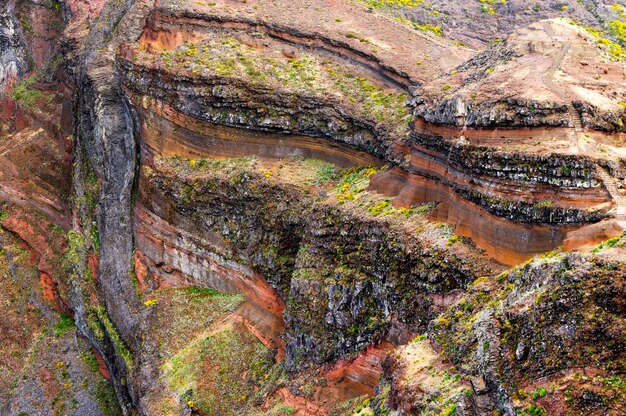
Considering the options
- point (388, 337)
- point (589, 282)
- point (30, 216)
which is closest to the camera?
point (589, 282)

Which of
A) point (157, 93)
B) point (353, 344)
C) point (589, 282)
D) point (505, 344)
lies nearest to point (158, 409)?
point (353, 344)

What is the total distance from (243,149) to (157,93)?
19.9 ft

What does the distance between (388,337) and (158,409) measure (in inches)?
516

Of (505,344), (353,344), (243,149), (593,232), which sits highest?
(593,232)

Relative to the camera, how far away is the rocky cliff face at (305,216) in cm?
2303

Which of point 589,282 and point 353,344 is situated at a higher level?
point 589,282

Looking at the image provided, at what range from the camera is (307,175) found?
40.5m

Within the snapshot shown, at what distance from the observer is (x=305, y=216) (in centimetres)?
3753

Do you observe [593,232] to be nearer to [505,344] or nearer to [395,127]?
[505,344]

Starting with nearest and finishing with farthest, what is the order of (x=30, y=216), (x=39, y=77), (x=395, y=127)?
(x=395, y=127)
(x=30, y=216)
(x=39, y=77)

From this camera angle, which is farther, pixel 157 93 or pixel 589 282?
pixel 157 93

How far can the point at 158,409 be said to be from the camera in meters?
37.8

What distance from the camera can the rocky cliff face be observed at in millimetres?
23031

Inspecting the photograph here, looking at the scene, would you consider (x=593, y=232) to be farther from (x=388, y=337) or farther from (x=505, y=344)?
(x=388, y=337)
